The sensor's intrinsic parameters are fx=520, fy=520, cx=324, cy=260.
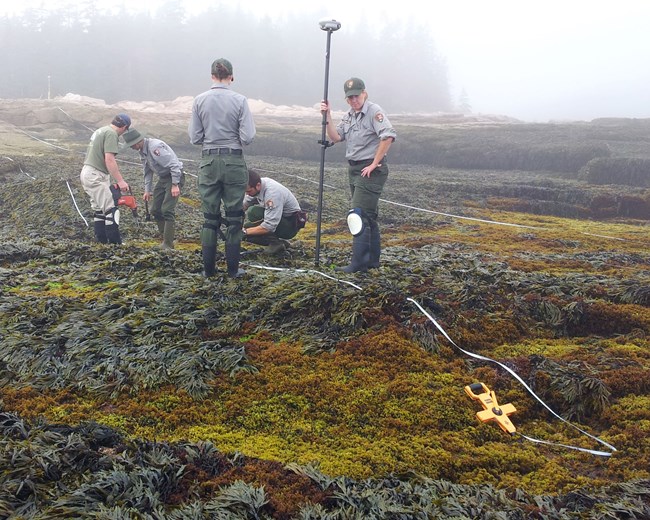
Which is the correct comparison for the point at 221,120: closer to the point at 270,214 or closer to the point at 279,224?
the point at 270,214

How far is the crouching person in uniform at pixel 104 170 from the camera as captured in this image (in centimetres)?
815

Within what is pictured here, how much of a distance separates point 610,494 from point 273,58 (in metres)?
105

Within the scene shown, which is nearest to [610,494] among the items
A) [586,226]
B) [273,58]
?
[586,226]

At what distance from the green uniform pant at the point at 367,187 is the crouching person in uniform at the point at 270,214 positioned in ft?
4.35

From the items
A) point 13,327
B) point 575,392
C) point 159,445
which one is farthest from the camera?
point 13,327

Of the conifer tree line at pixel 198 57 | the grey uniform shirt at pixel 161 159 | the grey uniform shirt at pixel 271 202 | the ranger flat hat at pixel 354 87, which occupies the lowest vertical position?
the grey uniform shirt at pixel 271 202

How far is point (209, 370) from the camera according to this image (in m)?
4.42

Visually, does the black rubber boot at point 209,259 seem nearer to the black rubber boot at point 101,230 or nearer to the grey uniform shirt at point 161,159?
the grey uniform shirt at point 161,159

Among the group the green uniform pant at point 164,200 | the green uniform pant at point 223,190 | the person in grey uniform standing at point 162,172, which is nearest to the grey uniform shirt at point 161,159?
the person in grey uniform standing at point 162,172

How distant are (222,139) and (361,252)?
230 centimetres

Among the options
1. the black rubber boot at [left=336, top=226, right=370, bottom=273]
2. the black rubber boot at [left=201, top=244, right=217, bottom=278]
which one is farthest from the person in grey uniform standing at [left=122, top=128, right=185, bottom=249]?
the black rubber boot at [left=336, top=226, right=370, bottom=273]

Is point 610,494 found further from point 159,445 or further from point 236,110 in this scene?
point 236,110

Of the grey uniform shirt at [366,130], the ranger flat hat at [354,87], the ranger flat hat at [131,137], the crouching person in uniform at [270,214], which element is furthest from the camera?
the ranger flat hat at [131,137]

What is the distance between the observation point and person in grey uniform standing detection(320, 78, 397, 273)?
656 cm
